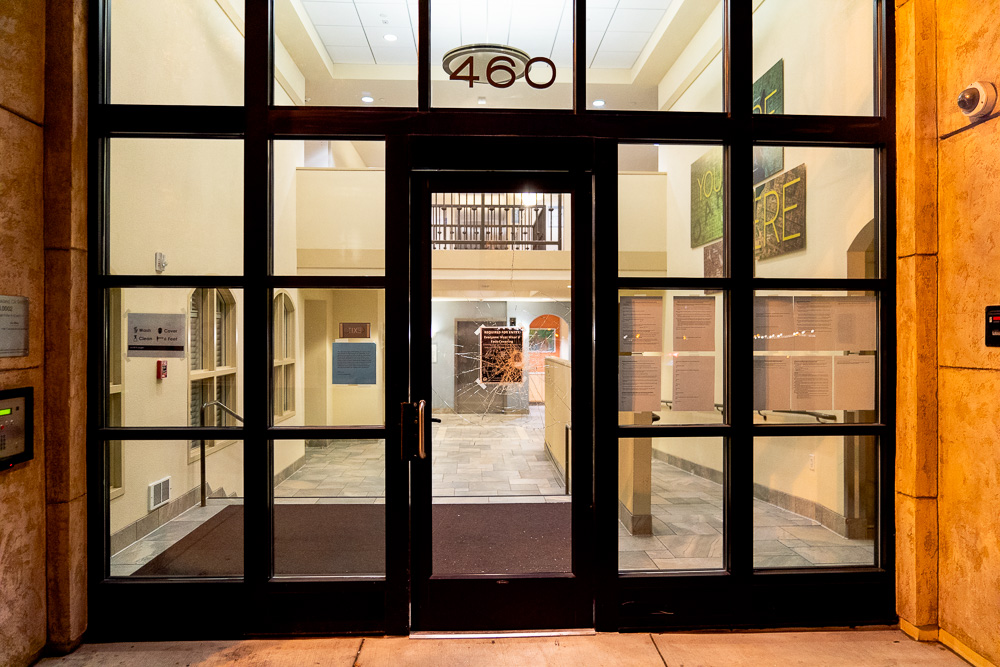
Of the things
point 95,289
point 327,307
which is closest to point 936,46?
point 327,307

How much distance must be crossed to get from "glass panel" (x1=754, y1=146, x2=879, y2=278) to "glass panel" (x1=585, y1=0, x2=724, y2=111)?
53cm

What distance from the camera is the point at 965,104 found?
2.30m

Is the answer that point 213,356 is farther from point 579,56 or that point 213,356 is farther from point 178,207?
point 579,56

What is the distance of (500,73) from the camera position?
2760 mm

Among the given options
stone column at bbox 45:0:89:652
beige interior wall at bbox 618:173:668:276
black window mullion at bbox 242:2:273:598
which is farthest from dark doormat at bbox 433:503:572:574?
stone column at bbox 45:0:89:652

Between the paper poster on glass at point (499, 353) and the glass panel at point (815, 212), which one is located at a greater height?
the glass panel at point (815, 212)

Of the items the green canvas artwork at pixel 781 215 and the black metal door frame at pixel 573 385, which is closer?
the black metal door frame at pixel 573 385

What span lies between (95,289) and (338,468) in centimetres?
159

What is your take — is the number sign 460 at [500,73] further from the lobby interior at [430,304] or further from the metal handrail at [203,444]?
the metal handrail at [203,444]

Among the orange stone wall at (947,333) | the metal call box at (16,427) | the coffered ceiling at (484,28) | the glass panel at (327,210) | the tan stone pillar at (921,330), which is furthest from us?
the coffered ceiling at (484,28)

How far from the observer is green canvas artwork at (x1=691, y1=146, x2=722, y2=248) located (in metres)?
2.73

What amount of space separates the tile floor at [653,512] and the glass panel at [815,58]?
2269mm

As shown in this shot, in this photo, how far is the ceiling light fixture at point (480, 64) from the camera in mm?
2752

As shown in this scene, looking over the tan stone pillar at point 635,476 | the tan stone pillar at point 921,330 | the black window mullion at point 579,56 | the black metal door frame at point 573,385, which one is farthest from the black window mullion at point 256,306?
the tan stone pillar at point 921,330
